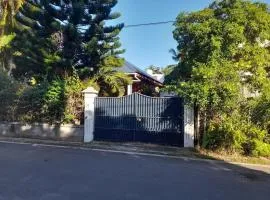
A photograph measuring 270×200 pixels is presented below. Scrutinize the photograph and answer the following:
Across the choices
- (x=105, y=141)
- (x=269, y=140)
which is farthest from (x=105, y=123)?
(x=269, y=140)

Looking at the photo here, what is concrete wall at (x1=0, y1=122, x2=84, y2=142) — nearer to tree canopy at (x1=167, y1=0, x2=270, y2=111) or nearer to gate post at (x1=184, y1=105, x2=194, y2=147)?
gate post at (x1=184, y1=105, x2=194, y2=147)

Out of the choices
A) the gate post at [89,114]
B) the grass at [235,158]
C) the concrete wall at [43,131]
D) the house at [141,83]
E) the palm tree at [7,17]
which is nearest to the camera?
the grass at [235,158]

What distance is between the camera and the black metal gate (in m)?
13.1

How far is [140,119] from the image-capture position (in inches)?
536

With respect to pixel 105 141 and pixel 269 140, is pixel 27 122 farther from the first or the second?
pixel 269 140

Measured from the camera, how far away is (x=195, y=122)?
12.7 metres

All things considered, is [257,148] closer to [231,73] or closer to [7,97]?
[231,73]

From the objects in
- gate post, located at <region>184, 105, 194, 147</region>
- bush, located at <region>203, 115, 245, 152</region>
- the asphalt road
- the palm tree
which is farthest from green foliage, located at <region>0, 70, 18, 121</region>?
bush, located at <region>203, 115, 245, 152</region>

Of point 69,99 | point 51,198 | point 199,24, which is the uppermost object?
point 199,24

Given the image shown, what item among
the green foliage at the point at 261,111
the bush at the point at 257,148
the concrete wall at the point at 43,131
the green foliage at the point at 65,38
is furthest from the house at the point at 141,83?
the bush at the point at 257,148

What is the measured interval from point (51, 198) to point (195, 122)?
7726mm

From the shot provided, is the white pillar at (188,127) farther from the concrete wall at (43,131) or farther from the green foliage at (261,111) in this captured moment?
the concrete wall at (43,131)

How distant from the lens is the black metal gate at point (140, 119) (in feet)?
42.9

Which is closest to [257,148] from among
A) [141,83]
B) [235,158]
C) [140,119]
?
[235,158]
